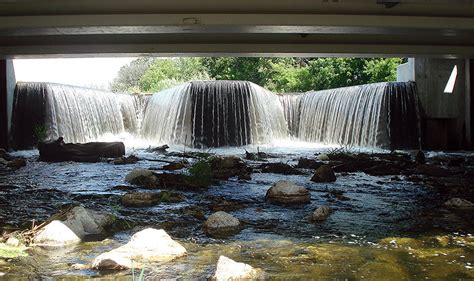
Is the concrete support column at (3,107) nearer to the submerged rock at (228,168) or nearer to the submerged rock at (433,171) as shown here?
the submerged rock at (228,168)

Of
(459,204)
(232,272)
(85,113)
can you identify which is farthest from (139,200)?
(85,113)

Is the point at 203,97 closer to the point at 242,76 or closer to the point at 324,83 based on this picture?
the point at 324,83

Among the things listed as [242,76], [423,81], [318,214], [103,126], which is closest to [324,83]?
[242,76]

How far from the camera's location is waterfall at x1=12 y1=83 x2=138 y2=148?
57.7ft

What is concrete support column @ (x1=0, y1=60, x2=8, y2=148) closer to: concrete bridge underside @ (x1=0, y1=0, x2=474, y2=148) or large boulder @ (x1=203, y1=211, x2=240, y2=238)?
concrete bridge underside @ (x1=0, y1=0, x2=474, y2=148)

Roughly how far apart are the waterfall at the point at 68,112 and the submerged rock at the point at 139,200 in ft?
36.2

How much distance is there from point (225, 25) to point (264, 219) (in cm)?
497

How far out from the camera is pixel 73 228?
4.66m

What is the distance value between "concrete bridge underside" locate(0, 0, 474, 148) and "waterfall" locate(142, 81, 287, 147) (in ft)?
17.2

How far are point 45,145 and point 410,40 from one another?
10.7 m

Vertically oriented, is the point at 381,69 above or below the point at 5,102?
above

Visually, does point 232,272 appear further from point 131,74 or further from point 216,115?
point 131,74

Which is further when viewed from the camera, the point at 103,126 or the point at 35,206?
the point at 103,126

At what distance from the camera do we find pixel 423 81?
1764cm
